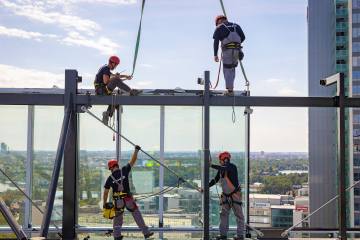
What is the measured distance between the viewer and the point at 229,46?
9383 mm

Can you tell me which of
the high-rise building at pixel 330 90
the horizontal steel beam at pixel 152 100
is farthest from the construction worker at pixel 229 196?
the high-rise building at pixel 330 90

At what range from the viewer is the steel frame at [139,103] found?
880cm

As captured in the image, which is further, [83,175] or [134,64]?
[83,175]

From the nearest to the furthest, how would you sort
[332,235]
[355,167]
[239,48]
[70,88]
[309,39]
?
[70,88], [239,48], [332,235], [355,167], [309,39]

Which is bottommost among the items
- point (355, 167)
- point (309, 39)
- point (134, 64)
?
point (355, 167)

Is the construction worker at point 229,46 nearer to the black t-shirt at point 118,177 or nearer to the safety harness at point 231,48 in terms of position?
the safety harness at point 231,48

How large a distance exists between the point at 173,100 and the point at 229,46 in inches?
64.5

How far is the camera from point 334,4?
8900 cm

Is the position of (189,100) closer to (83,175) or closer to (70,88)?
(70,88)

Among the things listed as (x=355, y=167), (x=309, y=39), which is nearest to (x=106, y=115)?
(x=355, y=167)

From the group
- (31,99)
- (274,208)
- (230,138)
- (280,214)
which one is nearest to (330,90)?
(280,214)

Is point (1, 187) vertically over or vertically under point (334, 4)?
under

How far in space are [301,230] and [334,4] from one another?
87.6 meters

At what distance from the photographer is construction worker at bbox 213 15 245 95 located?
368 inches
